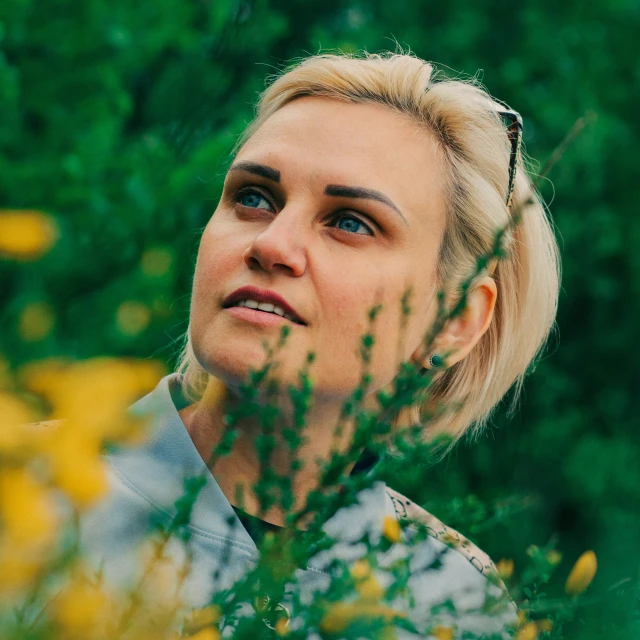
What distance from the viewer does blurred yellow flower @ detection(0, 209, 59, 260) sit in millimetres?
606

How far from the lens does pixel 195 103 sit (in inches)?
82.7

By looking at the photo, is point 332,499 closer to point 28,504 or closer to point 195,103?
point 28,504

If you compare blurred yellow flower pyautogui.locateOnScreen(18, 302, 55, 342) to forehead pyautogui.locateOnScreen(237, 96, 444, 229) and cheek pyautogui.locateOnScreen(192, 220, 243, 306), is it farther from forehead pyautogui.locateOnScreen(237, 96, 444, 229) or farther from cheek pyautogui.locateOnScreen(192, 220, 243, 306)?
forehead pyautogui.locateOnScreen(237, 96, 444, 229)

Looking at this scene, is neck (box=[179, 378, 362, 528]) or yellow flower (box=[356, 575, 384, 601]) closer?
yellow flower (box=[356, 575, 384, 601])

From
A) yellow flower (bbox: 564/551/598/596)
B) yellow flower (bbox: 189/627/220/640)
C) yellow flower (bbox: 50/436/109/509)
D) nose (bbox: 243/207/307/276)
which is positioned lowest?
nose (bbox: 243/207/307/276)

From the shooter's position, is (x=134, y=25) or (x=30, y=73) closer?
(x=30, y=73)

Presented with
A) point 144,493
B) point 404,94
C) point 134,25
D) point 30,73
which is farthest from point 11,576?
point 134,25

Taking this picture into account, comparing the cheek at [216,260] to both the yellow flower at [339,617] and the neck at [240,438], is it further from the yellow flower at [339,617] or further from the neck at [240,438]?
the yellow flower at [339,617]

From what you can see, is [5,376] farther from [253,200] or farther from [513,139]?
[513,139]

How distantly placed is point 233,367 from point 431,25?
480 centimetres

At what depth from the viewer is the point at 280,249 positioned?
67.2 inches

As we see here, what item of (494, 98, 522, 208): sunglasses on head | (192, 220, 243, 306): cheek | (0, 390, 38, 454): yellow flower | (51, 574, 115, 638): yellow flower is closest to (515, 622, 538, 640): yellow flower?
(51, 574, 115, 638): yellow flower

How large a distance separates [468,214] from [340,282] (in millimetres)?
566

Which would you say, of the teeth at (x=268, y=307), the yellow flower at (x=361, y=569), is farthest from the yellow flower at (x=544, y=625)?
the teeth at (x=268, y=307)
